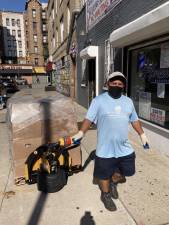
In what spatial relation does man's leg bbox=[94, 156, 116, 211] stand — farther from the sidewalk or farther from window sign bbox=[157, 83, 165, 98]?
window sign bbox=[157, 83, 165, 98]

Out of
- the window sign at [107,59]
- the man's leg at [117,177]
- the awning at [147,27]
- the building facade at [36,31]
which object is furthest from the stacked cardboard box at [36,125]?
the building facade at [36,31]

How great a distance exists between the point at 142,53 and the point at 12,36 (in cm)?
6131

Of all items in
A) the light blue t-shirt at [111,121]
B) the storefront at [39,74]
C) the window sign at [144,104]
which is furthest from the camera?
the storefront at [39,74]

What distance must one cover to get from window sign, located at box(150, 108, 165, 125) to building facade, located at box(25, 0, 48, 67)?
5278 cm

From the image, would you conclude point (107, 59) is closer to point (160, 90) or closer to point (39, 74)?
point (160, 90)

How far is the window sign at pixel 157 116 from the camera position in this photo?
4.98 meters

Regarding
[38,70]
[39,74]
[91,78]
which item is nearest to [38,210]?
[91,78]

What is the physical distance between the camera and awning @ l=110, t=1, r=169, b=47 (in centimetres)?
373

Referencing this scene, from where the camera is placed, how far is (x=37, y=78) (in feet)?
176

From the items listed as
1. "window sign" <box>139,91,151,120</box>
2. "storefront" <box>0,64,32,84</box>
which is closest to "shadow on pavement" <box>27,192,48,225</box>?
"window sign" <box>139,91,151,120</box>

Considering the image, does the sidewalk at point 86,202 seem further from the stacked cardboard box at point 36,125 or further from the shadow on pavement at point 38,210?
the stacked cardboard box at point 36,125

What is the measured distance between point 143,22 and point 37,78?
51.3m

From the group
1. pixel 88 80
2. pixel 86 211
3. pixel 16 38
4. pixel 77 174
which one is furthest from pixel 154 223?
pixel 16 38

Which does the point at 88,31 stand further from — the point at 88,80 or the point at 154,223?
the point at 154,223
